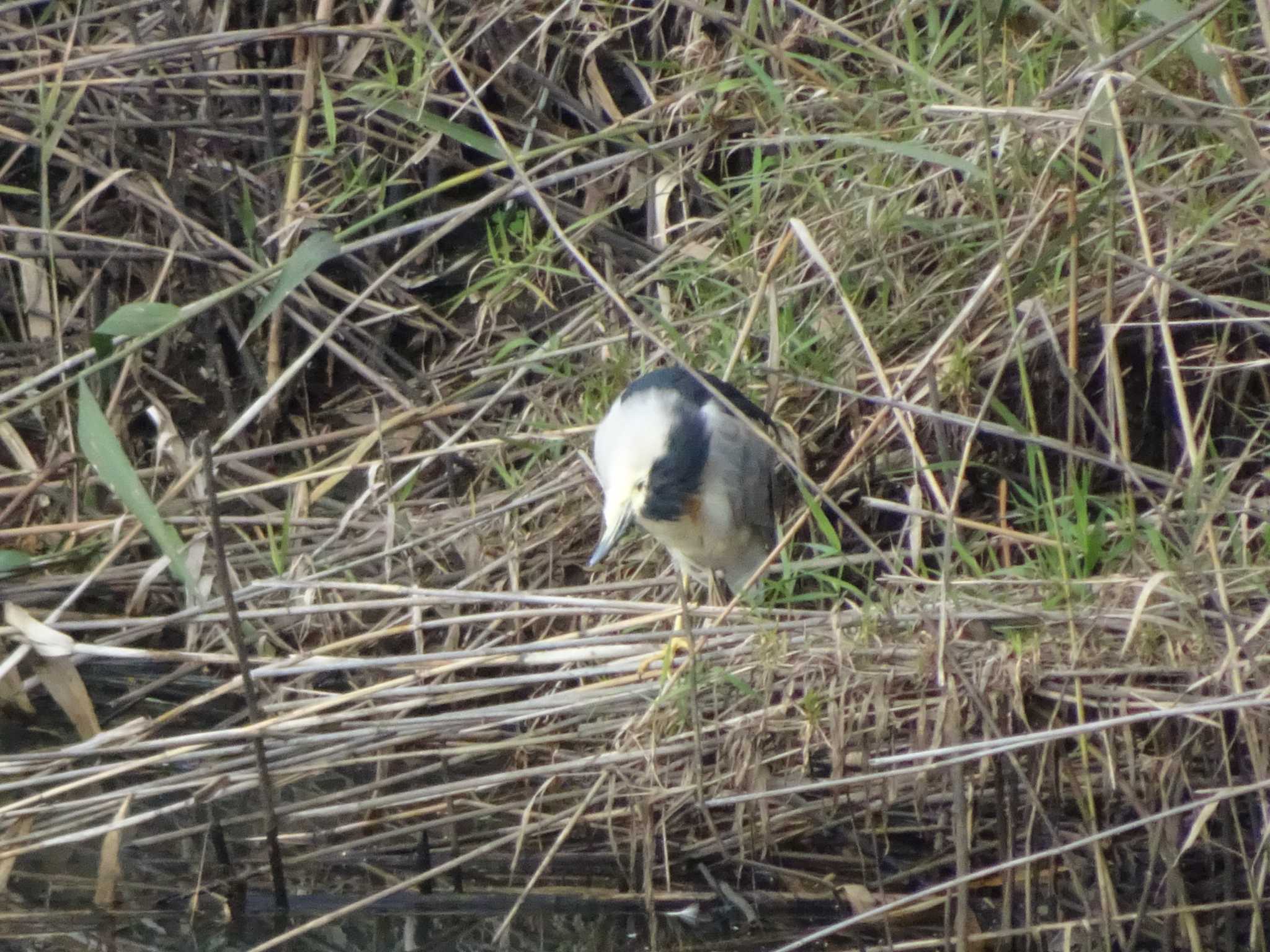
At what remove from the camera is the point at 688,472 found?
2980mm

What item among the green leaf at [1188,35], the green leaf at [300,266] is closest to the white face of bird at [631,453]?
the green leaf at [300,266]

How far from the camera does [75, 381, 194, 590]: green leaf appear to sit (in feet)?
8.64

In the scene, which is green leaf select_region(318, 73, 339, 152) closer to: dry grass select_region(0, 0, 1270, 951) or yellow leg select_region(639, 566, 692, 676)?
dry grass select_region(0, 0, 1270, 951)

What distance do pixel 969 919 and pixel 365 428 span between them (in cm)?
207

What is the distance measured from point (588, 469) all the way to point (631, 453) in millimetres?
544

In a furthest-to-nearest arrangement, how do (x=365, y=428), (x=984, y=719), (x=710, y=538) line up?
(x=365, y=428)
(x=710, y=538)
(x=984, y=719)

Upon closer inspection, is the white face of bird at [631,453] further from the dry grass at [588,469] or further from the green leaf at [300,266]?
the green leaf at [300,266]

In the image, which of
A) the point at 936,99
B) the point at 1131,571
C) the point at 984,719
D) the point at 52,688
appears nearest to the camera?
the point at 984,719

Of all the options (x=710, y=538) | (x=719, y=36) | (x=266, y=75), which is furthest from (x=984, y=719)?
(x=266, y=75)

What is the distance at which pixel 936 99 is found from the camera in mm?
3385

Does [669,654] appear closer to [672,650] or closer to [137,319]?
[672,650]

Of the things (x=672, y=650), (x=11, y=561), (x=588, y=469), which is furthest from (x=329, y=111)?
(x=672, y=650)

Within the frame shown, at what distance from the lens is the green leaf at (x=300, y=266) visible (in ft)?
9.50

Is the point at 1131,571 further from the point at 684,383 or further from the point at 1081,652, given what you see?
the point at 684,383
